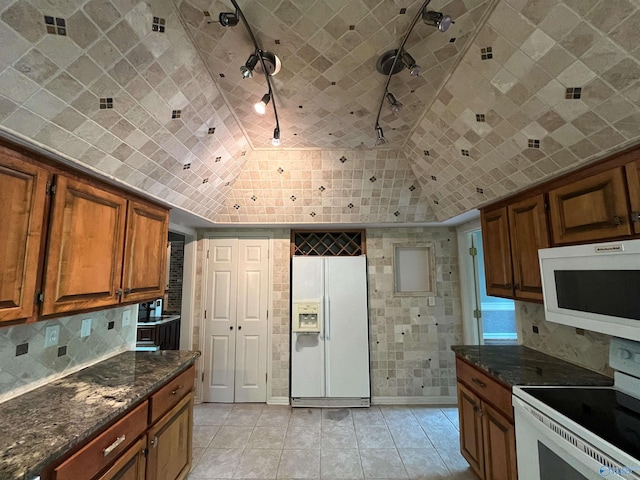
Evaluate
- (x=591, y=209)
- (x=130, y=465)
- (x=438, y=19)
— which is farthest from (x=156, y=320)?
(x=591, y=209)

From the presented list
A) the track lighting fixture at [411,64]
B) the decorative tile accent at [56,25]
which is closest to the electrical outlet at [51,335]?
the decorative tile accent at [56,25]

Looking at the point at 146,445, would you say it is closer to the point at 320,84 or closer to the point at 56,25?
the point at 56,25

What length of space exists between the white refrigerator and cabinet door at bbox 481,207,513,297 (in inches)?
52.5

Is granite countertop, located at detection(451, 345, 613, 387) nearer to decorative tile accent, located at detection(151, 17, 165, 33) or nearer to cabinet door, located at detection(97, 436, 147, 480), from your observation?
cabinet door, located at detection(97, 436, 147, 480)

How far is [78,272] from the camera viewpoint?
1459 mm

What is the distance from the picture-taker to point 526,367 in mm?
1787

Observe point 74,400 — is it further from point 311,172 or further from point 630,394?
point 630,394

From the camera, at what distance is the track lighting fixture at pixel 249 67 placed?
131cm

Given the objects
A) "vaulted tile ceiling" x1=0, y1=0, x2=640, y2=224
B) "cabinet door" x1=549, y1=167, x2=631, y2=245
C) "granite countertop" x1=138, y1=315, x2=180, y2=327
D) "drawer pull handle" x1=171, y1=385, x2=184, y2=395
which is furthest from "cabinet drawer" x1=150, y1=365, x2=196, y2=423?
"cabinet door" x1=549, y1=167, x2=631, y2=245

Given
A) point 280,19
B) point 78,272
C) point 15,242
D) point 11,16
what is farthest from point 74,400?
point 280,19

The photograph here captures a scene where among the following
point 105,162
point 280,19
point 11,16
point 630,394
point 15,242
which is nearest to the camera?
point 11,16

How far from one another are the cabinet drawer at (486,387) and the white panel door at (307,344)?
154cm

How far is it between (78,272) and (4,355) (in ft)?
1.68

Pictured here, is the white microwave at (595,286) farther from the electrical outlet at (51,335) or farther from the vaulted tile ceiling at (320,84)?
the electrical outlet at (51,335)
